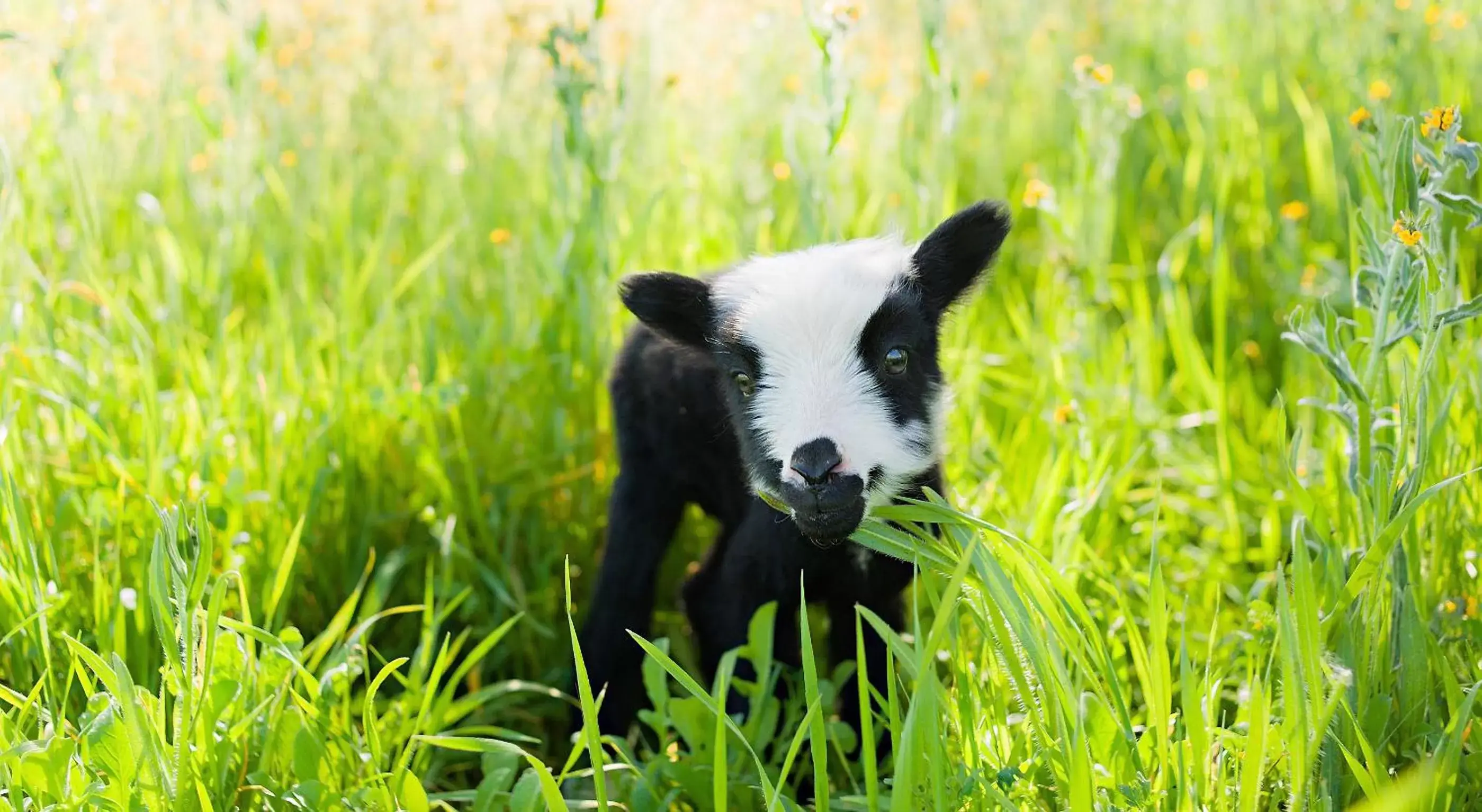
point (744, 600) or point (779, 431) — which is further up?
point (779, 431)

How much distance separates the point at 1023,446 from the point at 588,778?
1.67 m

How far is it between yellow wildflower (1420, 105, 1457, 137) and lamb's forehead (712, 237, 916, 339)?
1103mm

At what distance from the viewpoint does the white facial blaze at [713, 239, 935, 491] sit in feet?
8.07

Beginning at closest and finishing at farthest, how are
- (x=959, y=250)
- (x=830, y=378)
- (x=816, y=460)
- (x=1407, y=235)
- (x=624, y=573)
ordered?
(x=1407, y=235), (x=816, y=460), (x=830, y=378), (x=959, y=250), (x=624, y=573)

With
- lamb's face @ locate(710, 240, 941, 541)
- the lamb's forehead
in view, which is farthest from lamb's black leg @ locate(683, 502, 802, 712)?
the lamb's forehead

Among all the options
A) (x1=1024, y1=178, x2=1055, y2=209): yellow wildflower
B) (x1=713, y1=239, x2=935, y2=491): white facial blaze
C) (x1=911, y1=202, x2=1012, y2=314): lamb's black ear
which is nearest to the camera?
(x1=713, y1=239, x2=935, y2=491): white facial blaze

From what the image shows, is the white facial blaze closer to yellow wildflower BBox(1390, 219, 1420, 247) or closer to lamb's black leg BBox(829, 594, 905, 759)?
lamb's black leg BBox(829, 594, 905, 759)

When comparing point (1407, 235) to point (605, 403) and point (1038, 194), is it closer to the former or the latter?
point (1038, 194)

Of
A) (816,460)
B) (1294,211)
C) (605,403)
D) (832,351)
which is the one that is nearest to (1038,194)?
(1294,211)

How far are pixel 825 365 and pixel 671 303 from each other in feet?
1.78

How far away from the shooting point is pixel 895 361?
8.92ft

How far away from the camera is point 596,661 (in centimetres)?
348

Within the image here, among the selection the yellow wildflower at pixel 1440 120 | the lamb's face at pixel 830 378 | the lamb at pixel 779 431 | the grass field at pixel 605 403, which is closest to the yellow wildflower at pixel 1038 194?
the grass field at pixel 605 403

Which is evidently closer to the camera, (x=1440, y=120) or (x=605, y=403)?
(x=1440, y=120)
